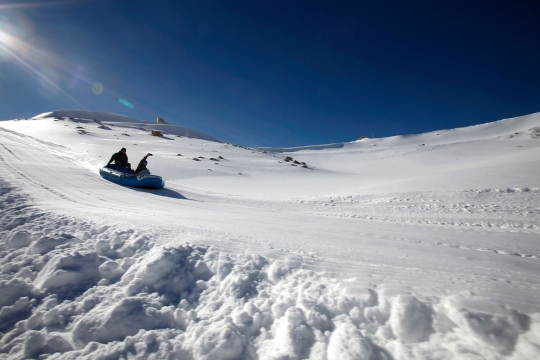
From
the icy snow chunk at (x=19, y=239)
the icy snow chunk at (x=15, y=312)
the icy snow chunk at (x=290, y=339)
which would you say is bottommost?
the icy snow chunk at (x=15, y=312)

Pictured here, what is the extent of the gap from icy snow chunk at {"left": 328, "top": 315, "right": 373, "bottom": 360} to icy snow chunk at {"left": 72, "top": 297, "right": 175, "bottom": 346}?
1475mm

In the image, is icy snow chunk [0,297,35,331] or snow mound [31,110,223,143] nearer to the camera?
icy snow chunk [0,297,35,331]

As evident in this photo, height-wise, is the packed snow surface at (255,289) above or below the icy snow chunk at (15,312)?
above

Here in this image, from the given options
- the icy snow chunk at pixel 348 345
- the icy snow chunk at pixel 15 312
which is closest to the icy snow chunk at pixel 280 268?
the icy snow chunk at pixel 348 345

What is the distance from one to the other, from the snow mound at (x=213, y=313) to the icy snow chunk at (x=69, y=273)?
0.04ft

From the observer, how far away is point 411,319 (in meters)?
2.12

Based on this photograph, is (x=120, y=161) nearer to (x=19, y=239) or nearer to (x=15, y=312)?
(x=19, y=239)

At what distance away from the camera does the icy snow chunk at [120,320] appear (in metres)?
2.01

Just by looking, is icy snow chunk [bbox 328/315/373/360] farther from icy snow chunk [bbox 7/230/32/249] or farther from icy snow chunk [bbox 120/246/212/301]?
icy snow chunk [bbox 7/230/32/249]

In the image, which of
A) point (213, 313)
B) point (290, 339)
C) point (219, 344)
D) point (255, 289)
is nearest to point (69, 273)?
point (213, 313)

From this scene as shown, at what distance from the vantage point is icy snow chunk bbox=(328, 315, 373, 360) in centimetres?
186

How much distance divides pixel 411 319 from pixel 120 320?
2.66 metres

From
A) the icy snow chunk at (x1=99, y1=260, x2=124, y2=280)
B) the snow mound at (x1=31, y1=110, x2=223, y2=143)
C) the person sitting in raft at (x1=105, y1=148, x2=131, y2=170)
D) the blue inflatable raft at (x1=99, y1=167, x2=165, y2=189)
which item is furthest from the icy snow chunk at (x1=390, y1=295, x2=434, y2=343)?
the snow mound at (x1=31, y1=110, x2=223, y2=143)

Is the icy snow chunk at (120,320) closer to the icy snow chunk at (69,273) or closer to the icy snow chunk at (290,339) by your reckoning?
the icy snow chunk at (69,273)
